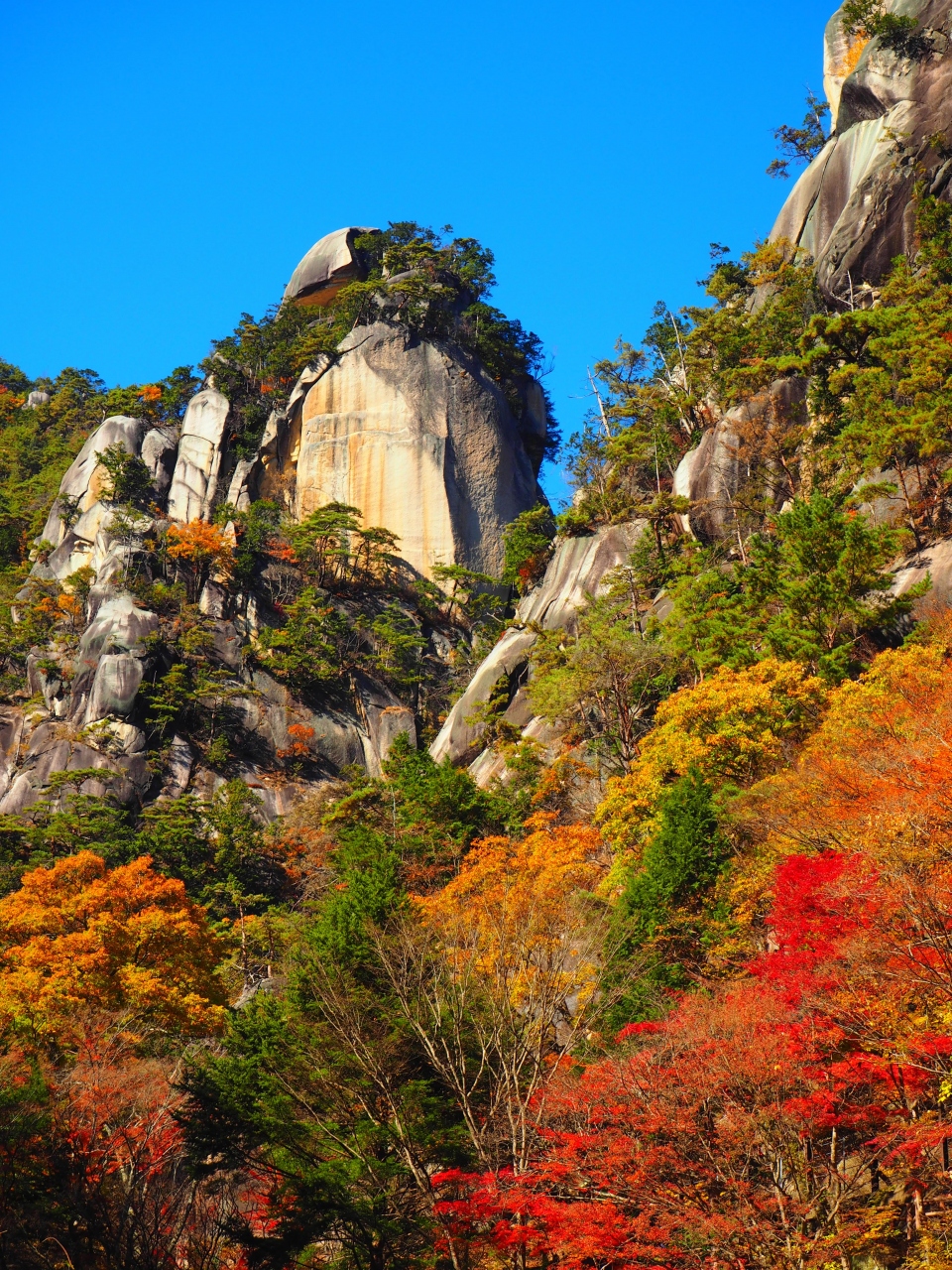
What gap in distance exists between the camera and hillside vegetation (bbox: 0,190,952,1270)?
1182cm

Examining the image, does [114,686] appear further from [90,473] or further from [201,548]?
[90,473]

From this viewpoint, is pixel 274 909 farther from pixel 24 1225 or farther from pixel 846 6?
pixel 846 6

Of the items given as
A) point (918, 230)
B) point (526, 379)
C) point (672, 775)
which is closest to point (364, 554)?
point (526, 379)

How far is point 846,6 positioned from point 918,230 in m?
12.4

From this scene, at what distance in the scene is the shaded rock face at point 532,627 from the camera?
118 ft

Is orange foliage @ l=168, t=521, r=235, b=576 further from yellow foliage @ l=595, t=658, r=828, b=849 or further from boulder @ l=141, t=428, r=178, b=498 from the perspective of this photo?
yellow foliage @ l=595, t=658, r=828, b=849

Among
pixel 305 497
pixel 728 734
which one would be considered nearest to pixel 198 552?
pixel 305 497

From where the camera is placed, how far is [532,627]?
36.2 m

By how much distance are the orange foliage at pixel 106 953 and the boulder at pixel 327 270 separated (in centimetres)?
3720

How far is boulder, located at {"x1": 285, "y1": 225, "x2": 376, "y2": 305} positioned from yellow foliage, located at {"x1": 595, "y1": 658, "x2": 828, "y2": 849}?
39.9 meters

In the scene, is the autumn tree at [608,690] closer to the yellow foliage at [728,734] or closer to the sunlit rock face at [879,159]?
the yellow foliage at [728,734]

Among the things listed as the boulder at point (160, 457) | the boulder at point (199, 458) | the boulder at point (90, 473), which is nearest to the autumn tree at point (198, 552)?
the boulder at point (199, 458)

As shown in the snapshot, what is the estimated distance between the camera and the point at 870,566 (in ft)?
79.2

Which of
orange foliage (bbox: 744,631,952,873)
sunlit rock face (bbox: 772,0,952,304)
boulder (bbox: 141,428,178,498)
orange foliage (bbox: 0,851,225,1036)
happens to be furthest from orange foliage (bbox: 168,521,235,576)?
orange foliage (bbox: 744,631,952,873)
